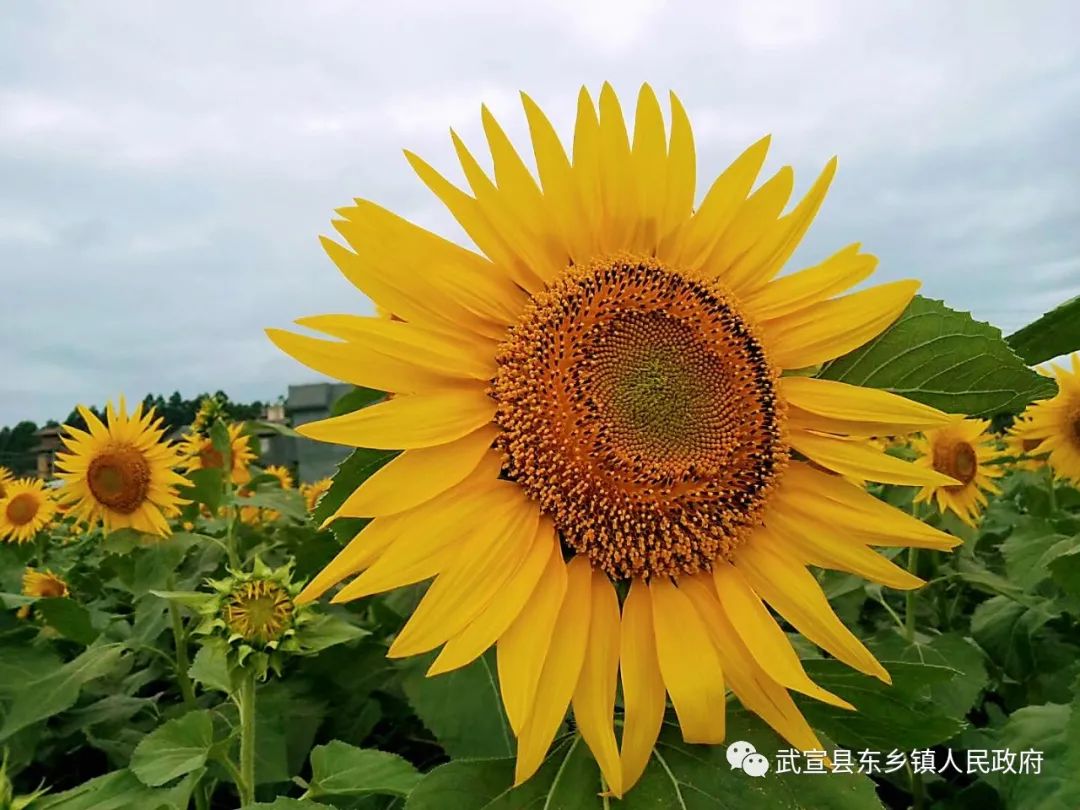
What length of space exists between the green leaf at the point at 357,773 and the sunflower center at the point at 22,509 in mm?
5171

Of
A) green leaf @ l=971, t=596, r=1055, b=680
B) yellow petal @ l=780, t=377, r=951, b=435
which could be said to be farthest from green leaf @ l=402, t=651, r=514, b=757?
green leaf @ l=971, t=596, r=1055, b=680

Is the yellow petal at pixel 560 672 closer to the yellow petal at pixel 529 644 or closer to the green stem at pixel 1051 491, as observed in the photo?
the yellow petal at pixel 529 644

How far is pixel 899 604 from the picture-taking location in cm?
347

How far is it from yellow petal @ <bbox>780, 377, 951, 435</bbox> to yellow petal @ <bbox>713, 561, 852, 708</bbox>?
317mm

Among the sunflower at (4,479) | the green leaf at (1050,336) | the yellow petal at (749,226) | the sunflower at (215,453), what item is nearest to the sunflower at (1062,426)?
the green leaf at (1050,336)

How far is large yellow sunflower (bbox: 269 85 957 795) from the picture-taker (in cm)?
126

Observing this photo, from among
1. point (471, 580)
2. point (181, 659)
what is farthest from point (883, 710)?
point (181, 659)

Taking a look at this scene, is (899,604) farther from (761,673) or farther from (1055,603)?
(761,673)

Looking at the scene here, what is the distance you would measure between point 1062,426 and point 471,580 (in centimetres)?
397

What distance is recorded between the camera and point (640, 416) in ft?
4.90

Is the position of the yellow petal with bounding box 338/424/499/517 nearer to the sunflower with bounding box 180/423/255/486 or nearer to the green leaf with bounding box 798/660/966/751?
the green leaf with bounding box 798/660/966/751

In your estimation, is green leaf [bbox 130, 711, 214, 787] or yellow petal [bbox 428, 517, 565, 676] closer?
yellow petal [bbox 428, 517, 565, 676]

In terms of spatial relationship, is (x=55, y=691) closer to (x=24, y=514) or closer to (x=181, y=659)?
(x=181, y=659)

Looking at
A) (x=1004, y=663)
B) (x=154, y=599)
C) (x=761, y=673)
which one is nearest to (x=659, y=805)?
(x=761, y=673)
